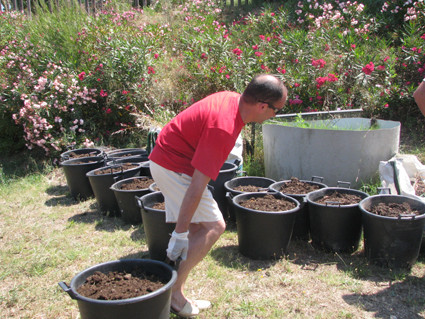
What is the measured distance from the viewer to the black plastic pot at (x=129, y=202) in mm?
3922

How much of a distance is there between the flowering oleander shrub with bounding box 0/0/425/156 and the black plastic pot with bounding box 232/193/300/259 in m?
2.96

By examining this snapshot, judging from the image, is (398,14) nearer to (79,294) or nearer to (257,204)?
(257,204)

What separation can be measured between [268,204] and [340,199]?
65 cm

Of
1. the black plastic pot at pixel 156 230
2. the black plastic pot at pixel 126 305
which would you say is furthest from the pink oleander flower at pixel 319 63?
the black plastic pot at pixel 126 305

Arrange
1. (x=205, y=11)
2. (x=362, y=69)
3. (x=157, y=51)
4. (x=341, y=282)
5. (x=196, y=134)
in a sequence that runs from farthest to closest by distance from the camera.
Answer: (x=205, y=11) → (x=157, y=51) → (x=362, y=69) → (x=341, y=282) → (x=196, y=134)

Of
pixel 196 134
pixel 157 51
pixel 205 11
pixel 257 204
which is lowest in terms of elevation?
pixel 257 204

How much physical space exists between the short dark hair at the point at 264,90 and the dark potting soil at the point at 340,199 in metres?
1.45

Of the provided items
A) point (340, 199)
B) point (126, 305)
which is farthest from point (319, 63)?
point (126, 305)

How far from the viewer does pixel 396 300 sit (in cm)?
257

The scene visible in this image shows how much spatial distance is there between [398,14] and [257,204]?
661 centimetres

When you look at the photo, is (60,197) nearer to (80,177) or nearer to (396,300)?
(80,177)

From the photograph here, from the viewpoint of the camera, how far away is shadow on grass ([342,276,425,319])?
8.04ft

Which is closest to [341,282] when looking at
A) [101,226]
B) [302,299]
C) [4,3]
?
[302,299]

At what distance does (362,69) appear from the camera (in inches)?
217
